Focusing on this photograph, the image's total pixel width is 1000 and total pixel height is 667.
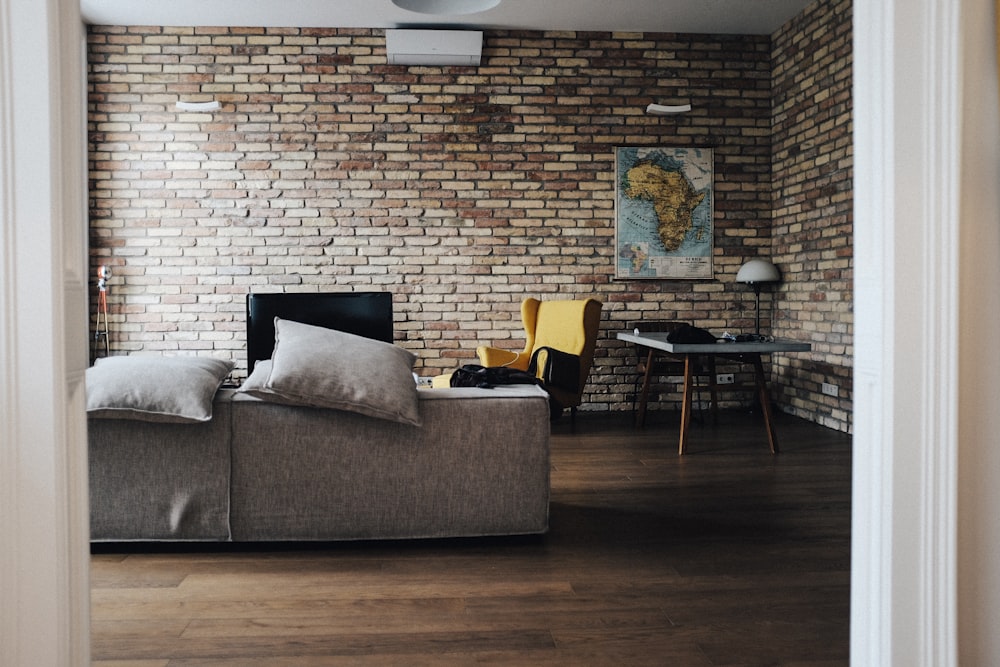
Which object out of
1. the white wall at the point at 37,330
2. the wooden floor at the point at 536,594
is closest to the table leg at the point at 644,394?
the wooden floor at the point at 536,594

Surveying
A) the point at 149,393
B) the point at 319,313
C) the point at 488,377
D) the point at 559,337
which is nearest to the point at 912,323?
the point at 488,377

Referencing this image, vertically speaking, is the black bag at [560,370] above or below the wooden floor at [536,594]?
above

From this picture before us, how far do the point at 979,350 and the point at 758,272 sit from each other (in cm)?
461

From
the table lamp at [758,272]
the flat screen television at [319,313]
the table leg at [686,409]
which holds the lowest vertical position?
the table leg at [686,409]

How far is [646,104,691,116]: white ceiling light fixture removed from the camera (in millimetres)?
6133

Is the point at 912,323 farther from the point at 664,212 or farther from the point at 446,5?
the point at 664,212

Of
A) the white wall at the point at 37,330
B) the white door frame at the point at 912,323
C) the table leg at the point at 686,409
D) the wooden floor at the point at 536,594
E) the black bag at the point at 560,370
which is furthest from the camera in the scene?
the black bag at the point at 560,370

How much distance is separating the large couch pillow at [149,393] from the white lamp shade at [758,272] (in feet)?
14.3

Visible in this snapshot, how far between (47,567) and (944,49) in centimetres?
178

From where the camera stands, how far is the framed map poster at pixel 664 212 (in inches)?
246

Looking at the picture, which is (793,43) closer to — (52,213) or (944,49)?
(944,49)

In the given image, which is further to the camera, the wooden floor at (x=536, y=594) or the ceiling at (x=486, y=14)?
the ceiling at (x=486, y=14)

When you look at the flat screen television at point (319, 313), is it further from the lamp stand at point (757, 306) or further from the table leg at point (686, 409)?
the lamp stand at point (757, 306)

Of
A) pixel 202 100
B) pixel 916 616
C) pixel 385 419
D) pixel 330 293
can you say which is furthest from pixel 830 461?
pixel 202 100
